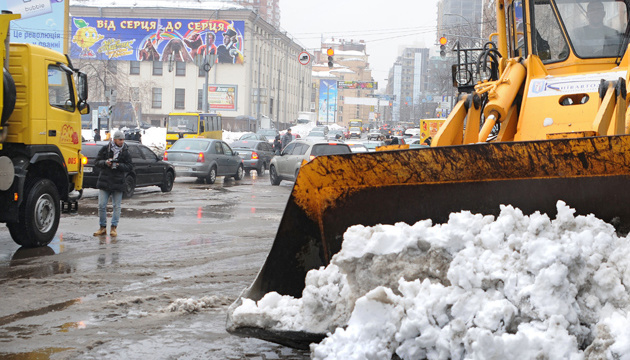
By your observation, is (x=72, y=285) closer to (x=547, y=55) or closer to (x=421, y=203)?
(x=421, y=203)

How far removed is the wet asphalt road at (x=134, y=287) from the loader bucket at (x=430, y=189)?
27.6 inches

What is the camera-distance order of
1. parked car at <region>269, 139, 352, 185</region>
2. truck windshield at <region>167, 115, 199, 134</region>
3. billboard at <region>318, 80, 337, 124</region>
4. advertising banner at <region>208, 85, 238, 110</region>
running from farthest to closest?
1. billboard at <region>318, 80, 337, 124</region>
2. advertising banner at <region>208, 85, 238, 110</region>
3. truck windshield at <region>167, 115, 199, 134</region>
4. parked car at <region>269, 139, 352, 185</region>

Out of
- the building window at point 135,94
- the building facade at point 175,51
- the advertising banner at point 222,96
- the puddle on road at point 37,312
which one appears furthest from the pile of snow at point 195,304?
the building window at point 135,94

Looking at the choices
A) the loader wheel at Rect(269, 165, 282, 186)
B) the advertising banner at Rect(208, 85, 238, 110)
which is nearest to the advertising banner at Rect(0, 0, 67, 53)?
the loader wheel at Rect(269, 165, 282, 186)

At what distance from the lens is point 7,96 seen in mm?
9195

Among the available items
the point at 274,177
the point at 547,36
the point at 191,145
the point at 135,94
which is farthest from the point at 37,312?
the point at 135,94

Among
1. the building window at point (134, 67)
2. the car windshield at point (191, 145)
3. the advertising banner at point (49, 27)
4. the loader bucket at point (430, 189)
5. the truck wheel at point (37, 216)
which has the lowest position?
the truck wheel at point (37, 216)

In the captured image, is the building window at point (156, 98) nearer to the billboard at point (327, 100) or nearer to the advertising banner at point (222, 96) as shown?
the advertising banner at point (222, 96)

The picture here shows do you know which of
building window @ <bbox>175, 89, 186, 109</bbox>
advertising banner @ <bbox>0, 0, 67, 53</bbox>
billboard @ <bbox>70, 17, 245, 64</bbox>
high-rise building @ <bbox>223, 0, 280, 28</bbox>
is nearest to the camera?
advertising banner @ <bbox>0, 0, 67, 53</bbox>

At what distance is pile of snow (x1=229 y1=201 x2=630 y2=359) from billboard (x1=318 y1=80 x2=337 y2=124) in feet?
391

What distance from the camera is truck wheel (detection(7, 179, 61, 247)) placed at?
32.5 ft

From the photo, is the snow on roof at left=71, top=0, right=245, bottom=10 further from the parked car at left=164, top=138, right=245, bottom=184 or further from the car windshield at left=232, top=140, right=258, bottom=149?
the parked car at left=164, top=138, right=245, bottom=184

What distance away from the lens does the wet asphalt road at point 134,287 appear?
206 inches

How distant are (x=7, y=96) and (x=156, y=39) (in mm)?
70668
